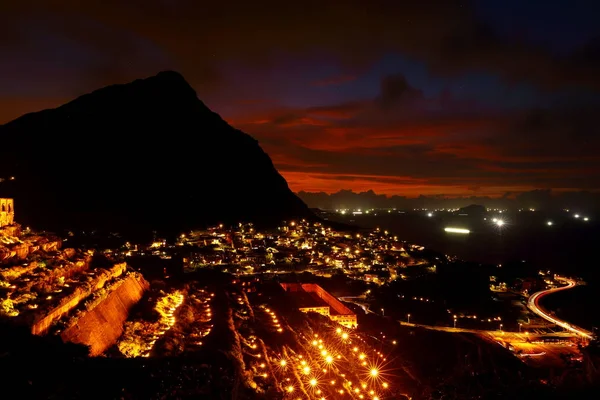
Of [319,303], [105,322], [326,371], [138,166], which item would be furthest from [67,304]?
[138,166]

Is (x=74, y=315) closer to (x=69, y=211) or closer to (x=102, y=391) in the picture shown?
(x=102, y=391)

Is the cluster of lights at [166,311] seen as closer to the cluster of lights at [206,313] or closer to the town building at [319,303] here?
the cluster of lights at [206,313]

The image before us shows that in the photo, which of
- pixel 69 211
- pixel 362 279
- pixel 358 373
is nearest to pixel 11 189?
pixel 69 211

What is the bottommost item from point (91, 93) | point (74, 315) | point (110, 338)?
point (110, 338)

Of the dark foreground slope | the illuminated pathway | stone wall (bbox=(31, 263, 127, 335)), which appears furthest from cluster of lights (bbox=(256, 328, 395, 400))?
the dark foreground slope

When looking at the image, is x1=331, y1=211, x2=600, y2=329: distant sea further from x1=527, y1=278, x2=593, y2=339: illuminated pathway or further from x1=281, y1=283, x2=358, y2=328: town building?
x1=281, y1=283, x2=358, y2=328: town building

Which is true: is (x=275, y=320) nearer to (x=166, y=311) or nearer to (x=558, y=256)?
(x=166, y=311)
